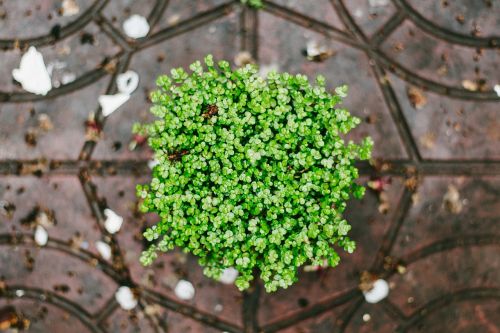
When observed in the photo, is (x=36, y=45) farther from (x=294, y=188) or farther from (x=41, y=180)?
(x=294, y=188)

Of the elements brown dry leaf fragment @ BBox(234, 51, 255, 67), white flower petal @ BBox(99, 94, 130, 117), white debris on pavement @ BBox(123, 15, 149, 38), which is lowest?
white flower petal @ BBox(99, 94, 130, 117)

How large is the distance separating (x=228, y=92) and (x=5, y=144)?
3.56 ft

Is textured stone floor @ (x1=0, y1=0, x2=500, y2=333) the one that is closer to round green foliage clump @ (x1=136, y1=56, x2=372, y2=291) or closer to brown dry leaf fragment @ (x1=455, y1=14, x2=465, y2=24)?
brown dry leaf fragment @ (x1=455, y1=14, x2=465, y2=24)

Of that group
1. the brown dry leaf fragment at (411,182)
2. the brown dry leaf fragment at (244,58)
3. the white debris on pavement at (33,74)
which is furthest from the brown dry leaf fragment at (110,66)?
the brown dry leaf fragment at (411,182)

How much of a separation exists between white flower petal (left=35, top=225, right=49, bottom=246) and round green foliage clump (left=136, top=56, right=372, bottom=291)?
748 millimetres

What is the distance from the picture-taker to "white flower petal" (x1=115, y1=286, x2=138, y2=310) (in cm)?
198

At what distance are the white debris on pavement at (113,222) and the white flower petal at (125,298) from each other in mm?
252

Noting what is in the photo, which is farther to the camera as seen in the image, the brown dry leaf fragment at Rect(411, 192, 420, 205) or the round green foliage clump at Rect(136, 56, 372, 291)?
the brown dry leaf fragment at Rect(411, 192, 420, 205)

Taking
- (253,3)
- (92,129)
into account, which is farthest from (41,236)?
(253,3)

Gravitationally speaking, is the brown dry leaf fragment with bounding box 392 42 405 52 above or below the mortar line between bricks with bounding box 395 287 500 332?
above

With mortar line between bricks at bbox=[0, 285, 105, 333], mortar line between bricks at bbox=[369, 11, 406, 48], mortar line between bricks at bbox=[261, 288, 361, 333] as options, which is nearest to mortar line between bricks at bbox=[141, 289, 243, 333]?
mortar line between bricks at bbox=[261, 288, 361, 333]

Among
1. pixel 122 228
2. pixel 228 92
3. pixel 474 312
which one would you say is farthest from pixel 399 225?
pixel 122 228

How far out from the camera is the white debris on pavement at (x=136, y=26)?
196 cm

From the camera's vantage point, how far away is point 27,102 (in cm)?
198
